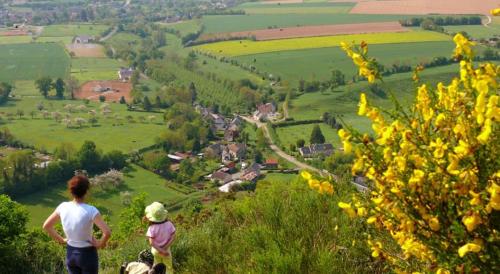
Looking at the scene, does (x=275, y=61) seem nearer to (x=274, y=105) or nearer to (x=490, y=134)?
(x=274, y=105)

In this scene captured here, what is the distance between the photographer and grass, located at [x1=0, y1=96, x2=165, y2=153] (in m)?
50.7

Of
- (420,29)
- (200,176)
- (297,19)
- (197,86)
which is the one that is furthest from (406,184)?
(297,19)

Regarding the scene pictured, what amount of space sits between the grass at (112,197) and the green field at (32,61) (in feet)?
131

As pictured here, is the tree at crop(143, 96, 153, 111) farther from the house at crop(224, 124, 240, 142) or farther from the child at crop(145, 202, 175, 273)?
the child at crop(145, 202, 175, 273)

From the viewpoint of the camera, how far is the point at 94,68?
8200cm

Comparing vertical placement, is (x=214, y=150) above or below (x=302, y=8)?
below

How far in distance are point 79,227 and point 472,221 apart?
4.23 metres

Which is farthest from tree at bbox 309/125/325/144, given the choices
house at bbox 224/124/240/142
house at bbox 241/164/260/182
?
house at bbox 224/124/240/142

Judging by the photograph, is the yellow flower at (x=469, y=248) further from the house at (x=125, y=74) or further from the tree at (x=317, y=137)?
the house at (x=125, y=74)

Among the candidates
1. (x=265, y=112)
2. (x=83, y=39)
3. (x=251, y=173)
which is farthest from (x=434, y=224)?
(x=83, y=39)

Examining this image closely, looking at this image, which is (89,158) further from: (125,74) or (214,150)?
(125,74)

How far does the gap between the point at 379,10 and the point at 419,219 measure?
10706 centimetres

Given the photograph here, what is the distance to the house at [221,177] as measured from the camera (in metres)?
44.2

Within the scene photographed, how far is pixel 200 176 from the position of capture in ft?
149
